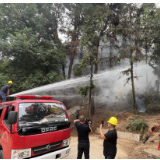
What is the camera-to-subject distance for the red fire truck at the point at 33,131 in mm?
3637

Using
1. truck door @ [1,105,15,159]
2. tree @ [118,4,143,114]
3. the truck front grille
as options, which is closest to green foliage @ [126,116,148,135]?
tree @ [118,4,143,114]

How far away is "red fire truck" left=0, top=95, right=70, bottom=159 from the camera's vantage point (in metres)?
3.64

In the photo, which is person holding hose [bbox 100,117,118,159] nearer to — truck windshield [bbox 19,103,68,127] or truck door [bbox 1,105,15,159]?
Answer: truck windshield [bbox 19,103,68,127]

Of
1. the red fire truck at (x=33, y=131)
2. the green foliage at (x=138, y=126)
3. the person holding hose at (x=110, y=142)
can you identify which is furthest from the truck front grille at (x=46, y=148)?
the green foliage at (x=138, y=126)

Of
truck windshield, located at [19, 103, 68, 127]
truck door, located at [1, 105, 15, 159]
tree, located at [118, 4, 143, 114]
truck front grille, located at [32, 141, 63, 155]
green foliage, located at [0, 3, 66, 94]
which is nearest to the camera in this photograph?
truck door, located at [1, 105, 15, 159]

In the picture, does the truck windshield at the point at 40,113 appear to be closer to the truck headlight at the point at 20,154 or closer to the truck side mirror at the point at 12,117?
the truck side mirror at the point at 12,117

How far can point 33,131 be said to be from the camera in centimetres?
383

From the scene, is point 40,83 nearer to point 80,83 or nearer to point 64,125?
point 80,83

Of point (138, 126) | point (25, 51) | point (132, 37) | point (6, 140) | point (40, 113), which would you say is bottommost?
point (138, 126)

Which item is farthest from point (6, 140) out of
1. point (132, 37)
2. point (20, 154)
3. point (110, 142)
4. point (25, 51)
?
point (132, 37)

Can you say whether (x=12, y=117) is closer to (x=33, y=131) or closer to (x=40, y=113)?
(x=33, y=131)

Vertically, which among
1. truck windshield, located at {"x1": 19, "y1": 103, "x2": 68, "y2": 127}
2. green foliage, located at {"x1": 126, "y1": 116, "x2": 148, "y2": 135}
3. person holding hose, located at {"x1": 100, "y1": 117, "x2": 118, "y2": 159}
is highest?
truck windshield, located at {"x1": 19, "y1": 103, "x2": 68, "y2": 127}

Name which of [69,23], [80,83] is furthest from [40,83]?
[69,23]

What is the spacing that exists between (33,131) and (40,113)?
662 millimetres
